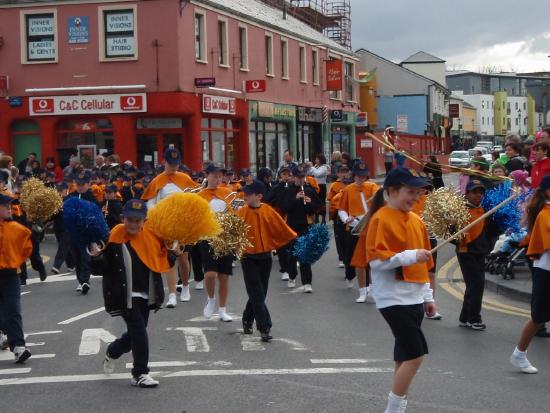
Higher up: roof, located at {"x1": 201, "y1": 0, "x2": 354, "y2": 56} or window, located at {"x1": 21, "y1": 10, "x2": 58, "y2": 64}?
roof, located at {"x1": 201, "y1": 0, "x2": 354, "y2": 56}

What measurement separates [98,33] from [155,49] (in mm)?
2047

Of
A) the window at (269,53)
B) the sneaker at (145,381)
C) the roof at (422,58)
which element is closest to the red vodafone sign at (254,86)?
the window at (269,53)

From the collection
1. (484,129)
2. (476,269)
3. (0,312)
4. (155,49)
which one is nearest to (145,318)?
(0,312)

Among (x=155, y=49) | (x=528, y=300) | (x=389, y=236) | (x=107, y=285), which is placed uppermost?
(x=155, y=49)

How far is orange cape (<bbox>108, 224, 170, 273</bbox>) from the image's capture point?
25.6 feet

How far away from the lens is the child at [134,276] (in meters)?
7.70

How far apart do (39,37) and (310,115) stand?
49.4ft

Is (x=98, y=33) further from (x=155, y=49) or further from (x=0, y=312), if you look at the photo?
(x=0, y=312)

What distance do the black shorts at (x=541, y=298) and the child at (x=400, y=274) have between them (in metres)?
2.05

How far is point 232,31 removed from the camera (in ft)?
112

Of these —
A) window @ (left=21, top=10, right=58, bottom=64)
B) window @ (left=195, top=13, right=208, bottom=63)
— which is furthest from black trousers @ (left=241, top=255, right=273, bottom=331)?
window @ (left=21, top=10, right=58, bottom=64)

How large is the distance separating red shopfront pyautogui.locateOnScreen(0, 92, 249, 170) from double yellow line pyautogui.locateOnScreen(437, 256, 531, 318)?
15152mm

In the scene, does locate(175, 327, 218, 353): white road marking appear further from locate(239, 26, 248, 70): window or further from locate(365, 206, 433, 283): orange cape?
locate(239, 26, 248, 70): window

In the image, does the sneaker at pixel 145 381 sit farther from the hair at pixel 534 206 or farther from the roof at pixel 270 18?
the roof at pixel 270 18
